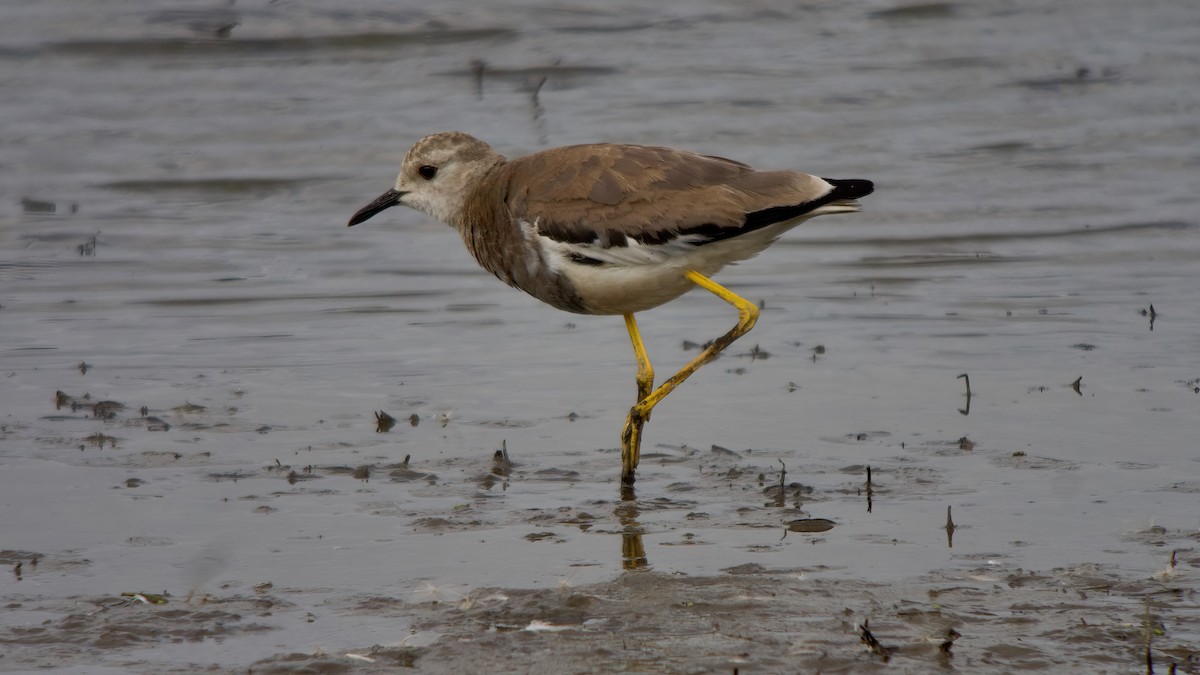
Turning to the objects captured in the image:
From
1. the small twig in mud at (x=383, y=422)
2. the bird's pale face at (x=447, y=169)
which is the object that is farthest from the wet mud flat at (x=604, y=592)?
the bird's pale face at (x=447, y=169)

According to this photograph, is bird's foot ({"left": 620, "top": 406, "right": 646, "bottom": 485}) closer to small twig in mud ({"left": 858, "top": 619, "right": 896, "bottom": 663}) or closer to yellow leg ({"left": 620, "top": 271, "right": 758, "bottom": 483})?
yellow leg ({"left": 620, "top": 271, "right": 758, "bottom": 483})

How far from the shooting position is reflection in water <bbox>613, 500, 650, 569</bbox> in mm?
5086

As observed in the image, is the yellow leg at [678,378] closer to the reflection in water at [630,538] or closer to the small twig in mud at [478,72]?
the reflection in water at [630,538]

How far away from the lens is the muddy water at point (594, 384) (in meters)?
4.52

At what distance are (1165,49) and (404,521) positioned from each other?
13295 millimetres

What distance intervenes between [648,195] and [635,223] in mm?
151

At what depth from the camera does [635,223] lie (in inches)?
235

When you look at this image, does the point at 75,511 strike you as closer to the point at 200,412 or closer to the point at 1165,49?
the point at 200,412

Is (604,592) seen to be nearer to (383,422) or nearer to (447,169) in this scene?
(383,422)

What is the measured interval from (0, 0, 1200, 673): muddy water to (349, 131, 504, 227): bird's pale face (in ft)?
3.14

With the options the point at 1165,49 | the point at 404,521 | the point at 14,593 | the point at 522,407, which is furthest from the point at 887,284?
the point at 1165,49

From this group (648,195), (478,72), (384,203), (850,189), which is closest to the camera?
(850,189)

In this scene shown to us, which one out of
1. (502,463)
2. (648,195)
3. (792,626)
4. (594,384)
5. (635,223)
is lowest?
(792,626)

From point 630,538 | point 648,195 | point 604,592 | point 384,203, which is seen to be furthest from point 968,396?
point 604,592
